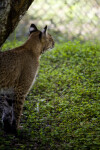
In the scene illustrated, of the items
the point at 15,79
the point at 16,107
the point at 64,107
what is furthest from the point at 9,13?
the point at 64,107

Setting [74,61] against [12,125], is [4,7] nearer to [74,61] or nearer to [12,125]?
[12,125]

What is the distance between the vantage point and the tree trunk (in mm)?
5630

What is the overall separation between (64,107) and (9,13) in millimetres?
→ 2857

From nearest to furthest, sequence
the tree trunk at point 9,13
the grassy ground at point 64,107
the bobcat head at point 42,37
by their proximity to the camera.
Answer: the grassy ground at point 64,107, the tree trunk at point 9,13, the bobcat head at point 42,37

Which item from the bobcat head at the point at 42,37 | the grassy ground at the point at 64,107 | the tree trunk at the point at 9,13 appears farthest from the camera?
the bobcat head at the point at 42,37

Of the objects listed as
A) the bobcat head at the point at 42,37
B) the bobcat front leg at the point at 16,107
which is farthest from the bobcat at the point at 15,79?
the bobcat head at the point at 42,37

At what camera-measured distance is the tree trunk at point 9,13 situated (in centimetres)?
563

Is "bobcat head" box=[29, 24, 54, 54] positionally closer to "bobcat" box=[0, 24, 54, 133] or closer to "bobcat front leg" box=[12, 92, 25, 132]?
"bobcat" box=[0, 24, 54, 133]

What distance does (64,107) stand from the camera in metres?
6.98

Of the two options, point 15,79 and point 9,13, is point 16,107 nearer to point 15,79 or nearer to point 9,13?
point 15,79

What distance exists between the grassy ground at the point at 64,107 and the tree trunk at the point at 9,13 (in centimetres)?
222

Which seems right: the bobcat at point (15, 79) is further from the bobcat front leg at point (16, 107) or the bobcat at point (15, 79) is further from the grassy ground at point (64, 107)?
the grassy ground at point (64, 107)

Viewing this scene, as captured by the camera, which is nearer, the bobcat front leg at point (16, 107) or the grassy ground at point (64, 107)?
the grassy ground at point (64, 107)

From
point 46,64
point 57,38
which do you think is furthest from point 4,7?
point 57,38
